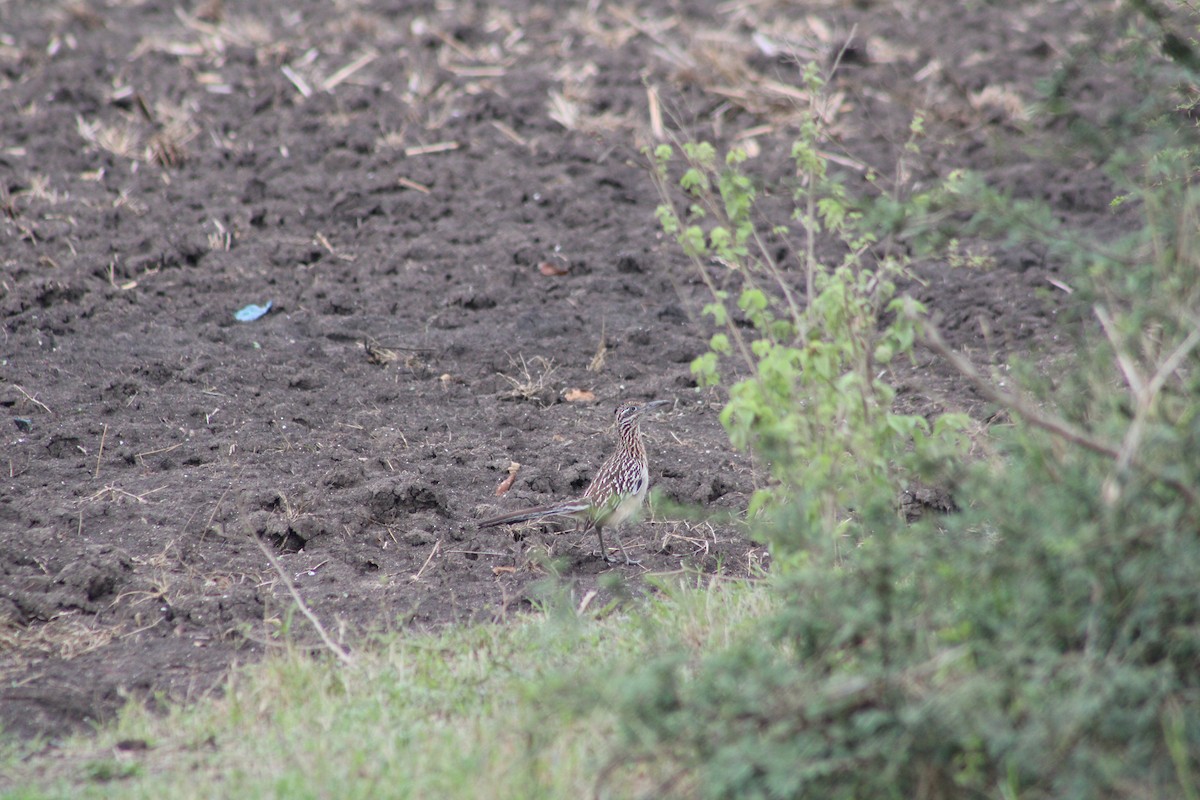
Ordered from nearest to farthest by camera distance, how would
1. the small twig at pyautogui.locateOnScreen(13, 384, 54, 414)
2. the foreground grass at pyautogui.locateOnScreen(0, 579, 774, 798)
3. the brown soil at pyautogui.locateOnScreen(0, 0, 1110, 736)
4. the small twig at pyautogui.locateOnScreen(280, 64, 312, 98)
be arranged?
the foreground grass at pyautogui.locateOnScreen(0, 579, 774, 798), the brown soil at pyautogui.locateOnScreen(0, 0, 1110, 736), the small twig at pyautogui.locateOnScreen(13, 384, 54, 414), the small twig at pyautogui.locateOnScreen(280, 64, 312, 98)

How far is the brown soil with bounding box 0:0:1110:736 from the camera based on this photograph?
618 centimetres

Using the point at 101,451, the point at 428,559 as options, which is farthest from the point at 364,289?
the point at 428,559

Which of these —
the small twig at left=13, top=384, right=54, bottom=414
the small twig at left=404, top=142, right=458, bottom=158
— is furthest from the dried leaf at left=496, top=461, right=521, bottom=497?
the small twig at left=404, top=142, right=458, bottom=158

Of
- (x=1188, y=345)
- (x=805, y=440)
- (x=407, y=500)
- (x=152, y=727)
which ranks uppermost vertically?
(x=1188, y=345)

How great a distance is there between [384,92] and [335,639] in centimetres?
803

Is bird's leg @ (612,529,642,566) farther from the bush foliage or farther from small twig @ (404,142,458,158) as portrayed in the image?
small twig @ (404,142,458,158)

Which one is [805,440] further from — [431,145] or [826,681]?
[431,145]

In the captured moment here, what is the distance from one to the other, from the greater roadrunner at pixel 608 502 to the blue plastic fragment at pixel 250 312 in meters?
3.25

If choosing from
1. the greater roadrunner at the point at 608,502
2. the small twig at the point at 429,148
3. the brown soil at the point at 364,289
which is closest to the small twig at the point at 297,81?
the brown soil at the point at 364,289

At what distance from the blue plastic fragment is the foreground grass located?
4156 mm

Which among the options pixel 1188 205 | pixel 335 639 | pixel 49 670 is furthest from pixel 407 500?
pixel 1188 205

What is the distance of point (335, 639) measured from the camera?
221 inches

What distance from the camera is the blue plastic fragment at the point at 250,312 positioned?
9016 millimetres

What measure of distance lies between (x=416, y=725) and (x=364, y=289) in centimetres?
544
